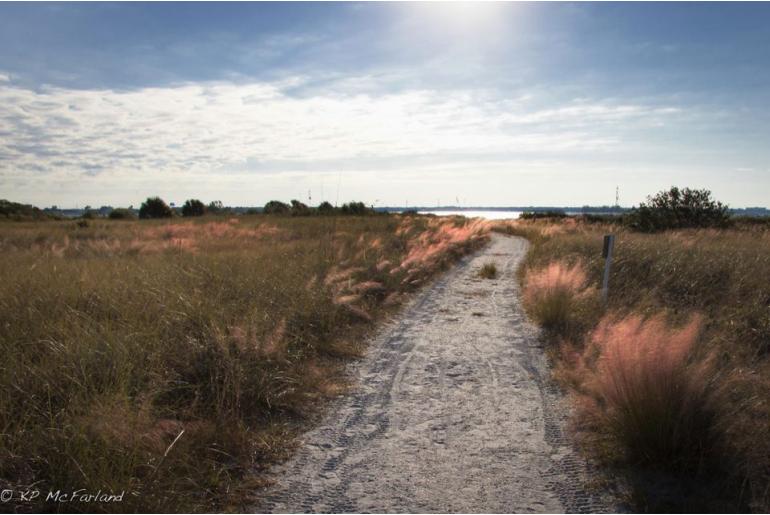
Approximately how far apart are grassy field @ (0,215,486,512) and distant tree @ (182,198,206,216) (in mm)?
46905

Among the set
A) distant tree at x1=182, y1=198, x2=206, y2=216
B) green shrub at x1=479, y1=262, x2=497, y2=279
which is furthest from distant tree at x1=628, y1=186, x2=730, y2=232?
distant tree at x1=182, y1=198, x2=206, y2=216

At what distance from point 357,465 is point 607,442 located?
2.01m

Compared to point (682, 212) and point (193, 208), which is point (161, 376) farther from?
point (193, 208)

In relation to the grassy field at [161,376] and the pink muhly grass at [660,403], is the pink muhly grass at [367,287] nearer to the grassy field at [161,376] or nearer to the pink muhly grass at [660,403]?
the grassy field at [161,376]

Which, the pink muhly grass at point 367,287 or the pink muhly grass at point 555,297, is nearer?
the pink muhly grass at point 555,297

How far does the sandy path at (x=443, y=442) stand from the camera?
316cm

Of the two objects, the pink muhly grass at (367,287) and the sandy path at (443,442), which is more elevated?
the pink muhly grass at (367,287)

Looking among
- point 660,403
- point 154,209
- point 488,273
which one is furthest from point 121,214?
point 660,403

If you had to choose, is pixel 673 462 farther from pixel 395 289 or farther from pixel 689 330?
pixel 395 289

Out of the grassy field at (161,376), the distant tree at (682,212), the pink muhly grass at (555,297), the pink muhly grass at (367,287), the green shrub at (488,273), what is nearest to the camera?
the grassy field at (161,376)

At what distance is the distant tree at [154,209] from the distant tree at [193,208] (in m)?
1.81

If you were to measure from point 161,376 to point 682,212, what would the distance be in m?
29.2

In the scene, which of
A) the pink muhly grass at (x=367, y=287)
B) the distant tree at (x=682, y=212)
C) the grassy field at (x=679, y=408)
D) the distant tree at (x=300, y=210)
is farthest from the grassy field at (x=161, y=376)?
the distant tree at (x=300, y=210)

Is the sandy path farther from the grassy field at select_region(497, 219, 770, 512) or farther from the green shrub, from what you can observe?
the green shrub
